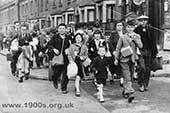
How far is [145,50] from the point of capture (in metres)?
8.64

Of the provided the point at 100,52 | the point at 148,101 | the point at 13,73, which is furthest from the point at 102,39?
the point at 13,73

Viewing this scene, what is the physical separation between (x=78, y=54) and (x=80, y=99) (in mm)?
1325

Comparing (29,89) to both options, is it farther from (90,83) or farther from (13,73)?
(13,73)

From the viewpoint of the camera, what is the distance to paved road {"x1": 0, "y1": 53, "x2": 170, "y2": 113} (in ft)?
22.0

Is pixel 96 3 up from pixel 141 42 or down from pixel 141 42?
up

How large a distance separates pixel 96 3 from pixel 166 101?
67.2 ft

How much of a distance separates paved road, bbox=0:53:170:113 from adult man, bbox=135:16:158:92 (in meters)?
0.46

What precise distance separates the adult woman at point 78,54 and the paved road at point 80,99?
0.44m

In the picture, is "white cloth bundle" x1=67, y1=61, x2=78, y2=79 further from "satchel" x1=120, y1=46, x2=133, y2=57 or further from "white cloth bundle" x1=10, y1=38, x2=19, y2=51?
"white cloth bundle" x1=10, y1=38, x2=19, y2=51

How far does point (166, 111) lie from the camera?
6555 millimetres

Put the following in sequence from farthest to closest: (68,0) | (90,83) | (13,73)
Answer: (68,0)
(13,73)
(90,83)

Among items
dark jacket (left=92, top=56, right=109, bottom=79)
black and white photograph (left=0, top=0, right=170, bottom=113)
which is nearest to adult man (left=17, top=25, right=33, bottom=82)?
black and white photograph (left=0, top=0, right=170, bottom=113)

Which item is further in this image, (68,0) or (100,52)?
(68,0)

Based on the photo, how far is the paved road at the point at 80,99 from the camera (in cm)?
671
